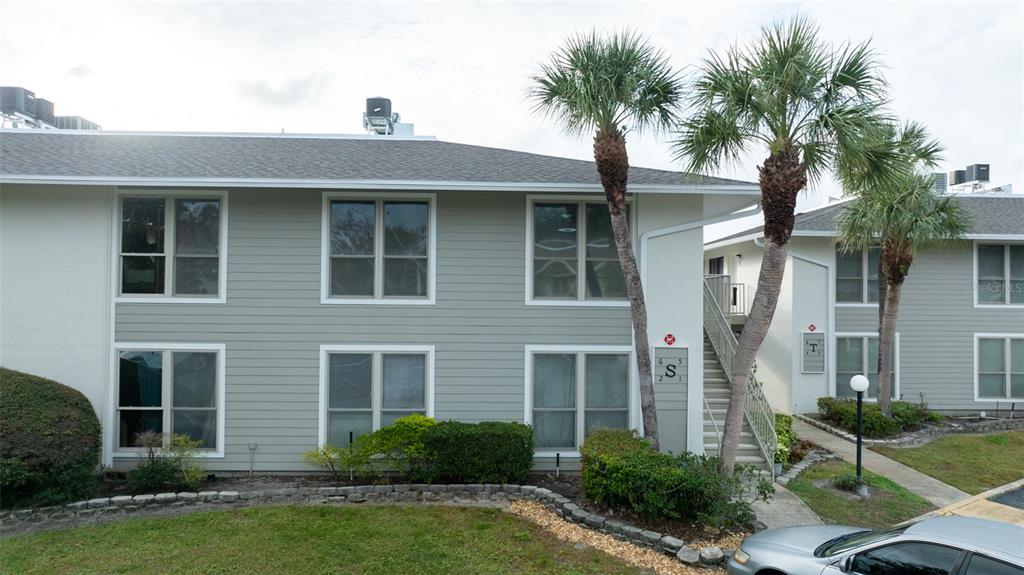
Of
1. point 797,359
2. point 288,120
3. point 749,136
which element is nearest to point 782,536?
point 749,136

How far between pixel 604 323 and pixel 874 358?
1011cm

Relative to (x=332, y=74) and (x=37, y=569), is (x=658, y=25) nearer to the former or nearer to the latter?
(x=332, y=74)

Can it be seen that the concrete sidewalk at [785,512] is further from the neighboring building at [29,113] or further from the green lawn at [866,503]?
the neighboring building at [29,113]

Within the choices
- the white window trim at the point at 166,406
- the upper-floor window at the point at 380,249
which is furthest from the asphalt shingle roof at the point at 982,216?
the white window trim at the point at 166,406

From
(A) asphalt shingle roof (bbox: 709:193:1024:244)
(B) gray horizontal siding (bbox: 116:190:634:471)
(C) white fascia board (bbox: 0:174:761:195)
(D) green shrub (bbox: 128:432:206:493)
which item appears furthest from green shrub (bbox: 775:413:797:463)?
(D) green shrub (bbox: 128:432:206:493)

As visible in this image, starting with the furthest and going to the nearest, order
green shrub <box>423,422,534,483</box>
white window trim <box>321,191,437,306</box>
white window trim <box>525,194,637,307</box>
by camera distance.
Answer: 1. white window trim <box>525,194,637,307</box>
2. white window trim <box>321,191,437,306</box>
3. green shrub <box>423,422,534,483</box>

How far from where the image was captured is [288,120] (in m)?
16.5

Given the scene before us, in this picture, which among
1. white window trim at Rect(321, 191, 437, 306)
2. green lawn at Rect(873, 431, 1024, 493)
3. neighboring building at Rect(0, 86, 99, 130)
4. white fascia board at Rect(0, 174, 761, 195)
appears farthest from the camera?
neighboring building at Rect(0, 86, 99, 130)

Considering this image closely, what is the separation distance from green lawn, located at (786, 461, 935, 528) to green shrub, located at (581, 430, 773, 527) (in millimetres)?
1622

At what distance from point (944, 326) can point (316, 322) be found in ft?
52.8

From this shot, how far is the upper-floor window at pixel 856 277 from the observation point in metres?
15.9

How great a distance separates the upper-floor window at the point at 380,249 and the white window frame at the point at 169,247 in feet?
5.76

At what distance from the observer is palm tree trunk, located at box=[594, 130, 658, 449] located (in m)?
8.77

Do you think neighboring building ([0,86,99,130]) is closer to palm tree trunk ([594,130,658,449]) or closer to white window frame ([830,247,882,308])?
palm tree trunk ([594,130,658,449])
